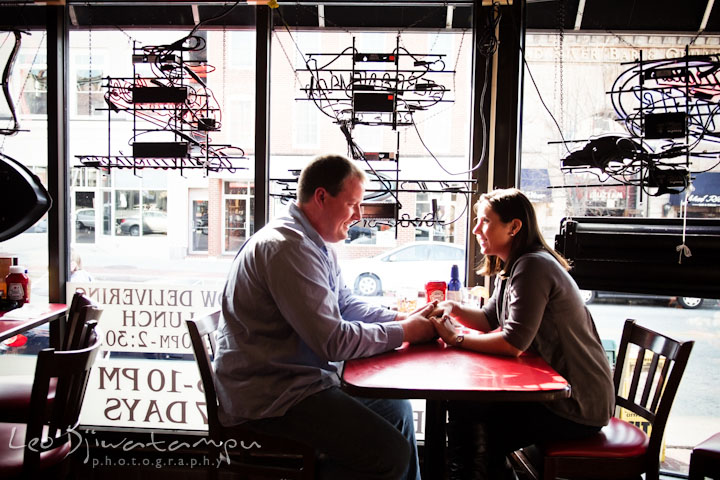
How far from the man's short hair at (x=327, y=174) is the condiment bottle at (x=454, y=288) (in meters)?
0.80

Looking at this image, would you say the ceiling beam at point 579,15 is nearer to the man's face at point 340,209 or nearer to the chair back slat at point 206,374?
the man's face at point 340,209

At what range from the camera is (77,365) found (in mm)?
1501

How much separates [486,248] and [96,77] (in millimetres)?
2283

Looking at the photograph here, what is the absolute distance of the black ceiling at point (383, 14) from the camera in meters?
2.58

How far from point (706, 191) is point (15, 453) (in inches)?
117

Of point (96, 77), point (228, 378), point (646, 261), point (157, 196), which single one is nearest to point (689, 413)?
point (646, 261)

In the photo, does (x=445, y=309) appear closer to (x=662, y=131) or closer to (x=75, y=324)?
(x=662, y=131)

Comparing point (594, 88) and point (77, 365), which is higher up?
point (594, 88)

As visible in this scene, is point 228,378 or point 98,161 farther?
point 98,161

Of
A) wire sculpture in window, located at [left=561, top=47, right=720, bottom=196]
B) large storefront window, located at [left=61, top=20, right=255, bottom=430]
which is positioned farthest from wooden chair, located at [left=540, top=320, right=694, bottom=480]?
large storefront window, located at [left=61, top=20, right=255, bottom=430]

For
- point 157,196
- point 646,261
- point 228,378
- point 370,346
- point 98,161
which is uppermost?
point 98,161

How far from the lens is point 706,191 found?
247 centimetres

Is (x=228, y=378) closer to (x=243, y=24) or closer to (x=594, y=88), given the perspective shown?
(x=243, y=24)

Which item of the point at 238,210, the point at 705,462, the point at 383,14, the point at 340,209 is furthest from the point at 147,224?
the point at 705,462
